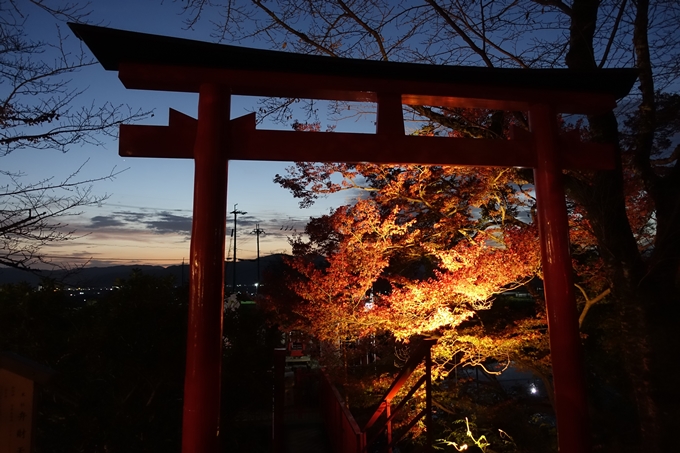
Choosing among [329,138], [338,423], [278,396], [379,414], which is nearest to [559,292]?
[329,138]

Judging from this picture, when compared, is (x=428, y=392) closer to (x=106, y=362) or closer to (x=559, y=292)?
(x=559, y=292)

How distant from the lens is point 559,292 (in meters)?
3.50

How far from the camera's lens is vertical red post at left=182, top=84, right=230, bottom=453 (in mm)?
Answer: 2945

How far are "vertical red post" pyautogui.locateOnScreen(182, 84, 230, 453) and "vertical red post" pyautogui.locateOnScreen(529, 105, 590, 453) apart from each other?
2.72m

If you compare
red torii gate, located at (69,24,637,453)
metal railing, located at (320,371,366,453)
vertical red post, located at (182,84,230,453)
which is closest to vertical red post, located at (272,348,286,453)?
metal railing, located at (320,371,366,453)

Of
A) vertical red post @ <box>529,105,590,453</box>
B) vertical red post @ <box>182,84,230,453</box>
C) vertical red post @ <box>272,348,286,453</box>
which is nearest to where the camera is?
vertical red post @ <box>182,84,230,453</box>

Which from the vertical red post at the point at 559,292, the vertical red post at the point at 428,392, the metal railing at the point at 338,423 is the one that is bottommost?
the metal railing at the point at 338,423

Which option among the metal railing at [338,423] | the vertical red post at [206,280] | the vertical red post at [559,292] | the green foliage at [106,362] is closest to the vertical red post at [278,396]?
the metal railing at [338,423]

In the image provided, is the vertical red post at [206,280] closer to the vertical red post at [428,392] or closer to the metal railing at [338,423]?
the vertical red post at [428,392]

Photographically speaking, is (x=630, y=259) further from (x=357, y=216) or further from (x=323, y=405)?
(x=323, y=405)

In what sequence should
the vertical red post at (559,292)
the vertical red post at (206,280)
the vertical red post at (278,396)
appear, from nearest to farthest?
the vertical red post at (206,280), the vertical red post at (559,292), the vertical red post at (278,396)

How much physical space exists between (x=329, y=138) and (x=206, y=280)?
1516mm

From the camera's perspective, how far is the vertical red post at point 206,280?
295 centimetres

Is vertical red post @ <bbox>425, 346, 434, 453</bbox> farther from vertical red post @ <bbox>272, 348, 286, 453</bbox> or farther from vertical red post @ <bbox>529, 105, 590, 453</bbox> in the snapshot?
vertical red post @ <bbox>272, 348, 286, 453</bbox>
